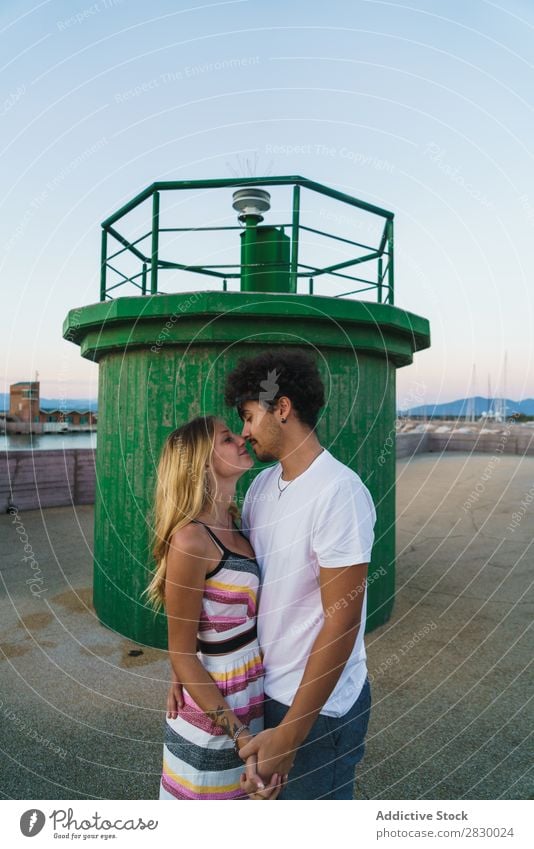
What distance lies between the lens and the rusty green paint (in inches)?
181

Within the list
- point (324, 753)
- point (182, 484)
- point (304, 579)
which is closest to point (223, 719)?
point (324, 753)

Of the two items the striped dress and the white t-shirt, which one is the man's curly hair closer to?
the white t-shirt

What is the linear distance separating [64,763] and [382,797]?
193cm

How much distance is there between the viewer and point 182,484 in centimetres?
213

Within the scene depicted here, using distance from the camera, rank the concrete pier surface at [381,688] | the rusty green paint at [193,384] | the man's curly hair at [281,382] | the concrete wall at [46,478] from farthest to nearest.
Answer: the concrete wall at [46,478]
the rusty green paint at [193,384]
the concrete pier surface at [381,688]
the man's curly hair at [281,382]

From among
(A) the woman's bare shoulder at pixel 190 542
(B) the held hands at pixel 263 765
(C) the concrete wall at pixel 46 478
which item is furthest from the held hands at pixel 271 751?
(C) the concrete wall at pixel 46 478

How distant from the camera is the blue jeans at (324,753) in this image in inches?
82.0

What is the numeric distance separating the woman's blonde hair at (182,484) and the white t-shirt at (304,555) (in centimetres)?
27

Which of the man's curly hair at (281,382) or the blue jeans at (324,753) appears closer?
the blue jeans at (324,753)

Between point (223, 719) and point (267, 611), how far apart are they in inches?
16.4

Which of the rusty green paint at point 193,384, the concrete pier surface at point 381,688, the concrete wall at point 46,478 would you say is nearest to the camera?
the concrete pier surface at point 381,688

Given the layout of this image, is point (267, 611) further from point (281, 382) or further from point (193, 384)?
point (193, 384)

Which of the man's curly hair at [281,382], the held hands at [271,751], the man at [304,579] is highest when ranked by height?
the man's curly hair at [281,382]

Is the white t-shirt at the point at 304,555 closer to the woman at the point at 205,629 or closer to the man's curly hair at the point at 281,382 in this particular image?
the woman at the point at 205,629
